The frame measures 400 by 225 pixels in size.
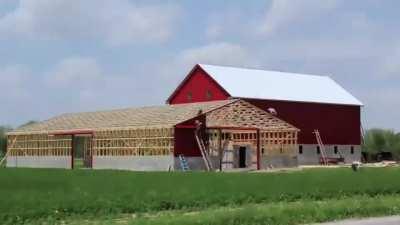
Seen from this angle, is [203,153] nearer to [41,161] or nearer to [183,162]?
[183,162]

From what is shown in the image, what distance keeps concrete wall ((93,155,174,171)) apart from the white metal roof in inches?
639

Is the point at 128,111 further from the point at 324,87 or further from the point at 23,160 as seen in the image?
the point at 324,87

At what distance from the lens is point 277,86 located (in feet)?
289

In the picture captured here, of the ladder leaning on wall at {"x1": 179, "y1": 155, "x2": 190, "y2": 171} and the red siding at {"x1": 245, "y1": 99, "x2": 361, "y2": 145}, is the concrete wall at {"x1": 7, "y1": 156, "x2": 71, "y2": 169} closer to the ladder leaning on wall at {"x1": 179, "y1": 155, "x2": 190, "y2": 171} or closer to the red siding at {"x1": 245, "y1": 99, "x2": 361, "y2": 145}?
the ladder leaning on wall at {"x1": 179, "y1": 155, "x2": 190, "y2": 171}

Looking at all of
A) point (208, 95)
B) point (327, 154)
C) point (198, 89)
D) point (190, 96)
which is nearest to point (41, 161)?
point (190, 96)

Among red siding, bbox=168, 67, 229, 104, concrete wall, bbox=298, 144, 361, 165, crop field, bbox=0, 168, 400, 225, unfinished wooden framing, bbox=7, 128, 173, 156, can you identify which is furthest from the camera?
concrete wall, bbox=298, 144, 361, 165

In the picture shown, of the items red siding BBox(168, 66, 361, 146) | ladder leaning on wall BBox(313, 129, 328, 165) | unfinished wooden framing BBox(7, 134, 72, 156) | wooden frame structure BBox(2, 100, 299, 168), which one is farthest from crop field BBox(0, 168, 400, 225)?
ladder leaning on wall BBox(313, 129, 328, 165)

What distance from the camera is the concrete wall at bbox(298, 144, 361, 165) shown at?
85812 mm

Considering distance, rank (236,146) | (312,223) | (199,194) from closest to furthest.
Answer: (312,223), (199,194), (236,146)

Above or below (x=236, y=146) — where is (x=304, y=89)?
above

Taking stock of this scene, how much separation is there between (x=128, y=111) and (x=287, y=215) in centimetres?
5890

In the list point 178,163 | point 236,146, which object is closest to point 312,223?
point 178,163

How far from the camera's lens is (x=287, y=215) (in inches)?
855

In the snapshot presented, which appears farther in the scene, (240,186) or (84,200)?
(240,186)
